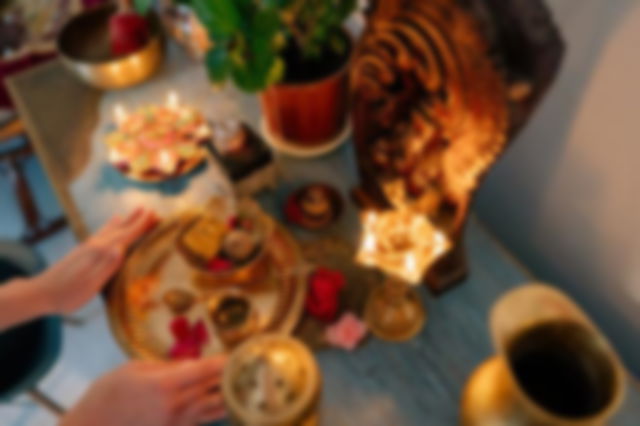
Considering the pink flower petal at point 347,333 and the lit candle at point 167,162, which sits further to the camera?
the lit candle at point 167,162

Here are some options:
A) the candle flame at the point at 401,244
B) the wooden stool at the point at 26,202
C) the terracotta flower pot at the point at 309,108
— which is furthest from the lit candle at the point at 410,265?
the wooden stool at the point at 26,202

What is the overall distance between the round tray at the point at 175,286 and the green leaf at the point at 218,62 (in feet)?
0.77

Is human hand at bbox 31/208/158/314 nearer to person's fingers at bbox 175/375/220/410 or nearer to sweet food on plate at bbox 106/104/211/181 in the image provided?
sweet food on plate at bbox 106/104/211/181

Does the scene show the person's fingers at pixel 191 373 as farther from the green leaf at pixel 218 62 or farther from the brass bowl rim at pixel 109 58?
the brass bowl rim at pixel 109 58

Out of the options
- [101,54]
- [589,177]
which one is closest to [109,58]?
[101,54]

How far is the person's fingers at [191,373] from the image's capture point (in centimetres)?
68

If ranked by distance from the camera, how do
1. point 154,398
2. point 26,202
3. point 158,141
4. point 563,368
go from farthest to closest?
point 26,202 → point 158,141 → point 154,398 → point 563,368

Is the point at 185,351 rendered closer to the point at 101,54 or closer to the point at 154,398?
the point at 154,398

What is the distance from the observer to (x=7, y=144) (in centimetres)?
175

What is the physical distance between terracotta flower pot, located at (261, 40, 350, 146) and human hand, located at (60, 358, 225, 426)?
0.44 meters

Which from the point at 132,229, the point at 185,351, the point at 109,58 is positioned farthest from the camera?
the point at 109,58

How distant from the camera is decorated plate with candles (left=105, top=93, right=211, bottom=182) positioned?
0.96 meters

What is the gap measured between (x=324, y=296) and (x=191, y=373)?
21 centimetres

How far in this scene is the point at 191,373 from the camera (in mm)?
682
